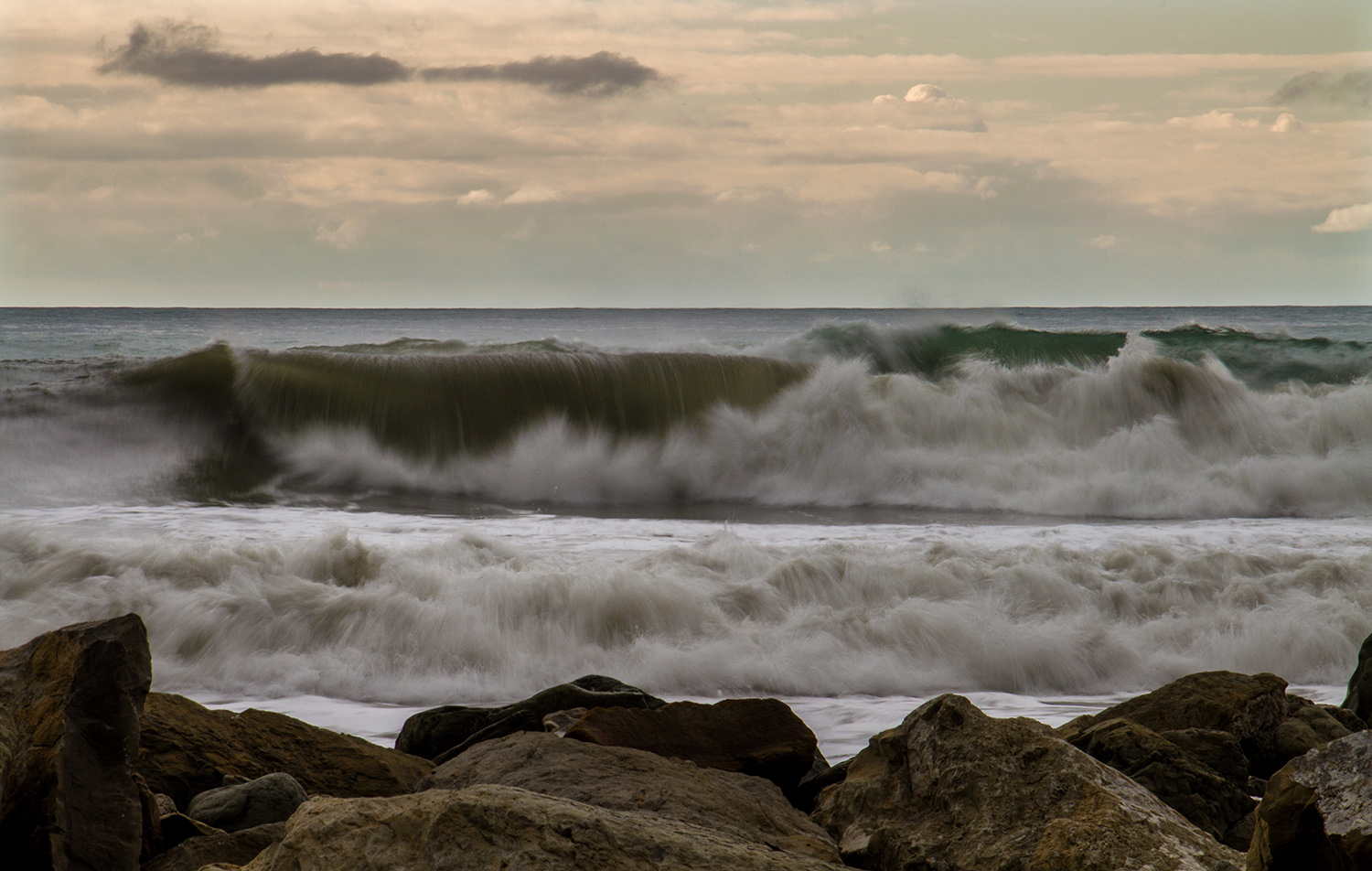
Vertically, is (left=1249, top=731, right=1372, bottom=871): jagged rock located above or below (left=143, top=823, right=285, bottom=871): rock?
above

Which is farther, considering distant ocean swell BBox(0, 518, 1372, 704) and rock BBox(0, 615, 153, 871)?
distant ocean swell BBox(0, 518, 1372, 704)

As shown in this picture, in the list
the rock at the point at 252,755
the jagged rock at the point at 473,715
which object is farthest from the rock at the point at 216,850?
the jagged rock at the point at 473,715

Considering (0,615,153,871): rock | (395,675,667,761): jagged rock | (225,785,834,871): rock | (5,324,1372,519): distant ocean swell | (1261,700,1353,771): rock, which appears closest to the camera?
(225,785,834,871): rock

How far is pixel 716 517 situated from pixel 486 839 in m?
7.20

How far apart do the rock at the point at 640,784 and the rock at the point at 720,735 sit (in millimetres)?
263

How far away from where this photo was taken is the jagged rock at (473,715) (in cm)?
344

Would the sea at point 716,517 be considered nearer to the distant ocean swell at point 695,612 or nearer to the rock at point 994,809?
the distant ocean swell at point 695,612

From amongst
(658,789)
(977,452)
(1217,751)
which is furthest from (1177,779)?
(977,452)

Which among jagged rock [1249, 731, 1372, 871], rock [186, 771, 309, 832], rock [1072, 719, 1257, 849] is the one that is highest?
jagged rock [1249, 731, 1372, 871]

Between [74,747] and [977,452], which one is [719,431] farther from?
[74,747]

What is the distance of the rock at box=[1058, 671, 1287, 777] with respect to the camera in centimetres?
328

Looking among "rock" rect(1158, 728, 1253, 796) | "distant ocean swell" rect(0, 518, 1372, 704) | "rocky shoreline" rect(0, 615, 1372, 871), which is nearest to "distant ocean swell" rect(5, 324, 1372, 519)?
"distant ocean swell" rect(0, 518, 1372, 704)

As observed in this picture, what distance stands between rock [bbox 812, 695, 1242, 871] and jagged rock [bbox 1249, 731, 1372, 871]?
34cm

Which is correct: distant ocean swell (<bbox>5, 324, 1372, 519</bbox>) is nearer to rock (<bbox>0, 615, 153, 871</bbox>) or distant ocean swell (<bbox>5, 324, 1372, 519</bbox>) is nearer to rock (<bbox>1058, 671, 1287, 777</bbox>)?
rock (<bbox>1058, 671, 1287, 777</bbox>)
